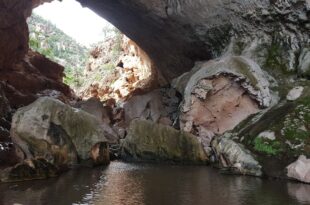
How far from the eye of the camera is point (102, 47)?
51844 mm

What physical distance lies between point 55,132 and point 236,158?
6024 millimetres

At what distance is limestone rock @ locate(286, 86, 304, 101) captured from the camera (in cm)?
1520

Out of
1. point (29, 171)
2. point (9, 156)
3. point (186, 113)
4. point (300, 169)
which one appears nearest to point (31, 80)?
point (186, 113)

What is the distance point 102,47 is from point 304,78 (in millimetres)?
37911

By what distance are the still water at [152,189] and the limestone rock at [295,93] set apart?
15.0 feet

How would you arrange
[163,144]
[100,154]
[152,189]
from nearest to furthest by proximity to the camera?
[152,189]
[100,154]
[163,144]

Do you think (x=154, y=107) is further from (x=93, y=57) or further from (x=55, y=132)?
(x=93, y=57)

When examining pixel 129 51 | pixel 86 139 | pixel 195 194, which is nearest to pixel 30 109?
pixel 86 139

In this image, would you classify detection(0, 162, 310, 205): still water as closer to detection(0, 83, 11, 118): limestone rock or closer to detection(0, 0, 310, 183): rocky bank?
detection(0, 0, 310, 183): rocky bank

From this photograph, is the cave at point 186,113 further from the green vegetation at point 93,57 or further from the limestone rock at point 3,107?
the green vegetation at point 93,57

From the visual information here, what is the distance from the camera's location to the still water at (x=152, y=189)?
8625 millimetres

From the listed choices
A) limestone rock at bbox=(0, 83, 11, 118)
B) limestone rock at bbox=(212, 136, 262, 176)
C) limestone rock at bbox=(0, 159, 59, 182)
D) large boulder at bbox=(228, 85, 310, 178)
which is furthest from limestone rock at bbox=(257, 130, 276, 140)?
limestone rock at bbox=(0, 83, 11, 118)

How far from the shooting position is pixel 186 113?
18031 mm

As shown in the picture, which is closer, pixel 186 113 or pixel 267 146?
pixel 267 146
